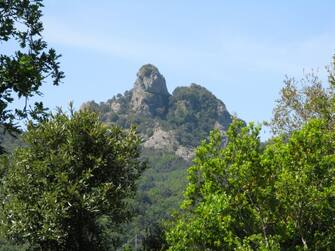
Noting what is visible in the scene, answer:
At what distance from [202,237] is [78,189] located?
834cm

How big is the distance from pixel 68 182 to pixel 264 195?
11.4m

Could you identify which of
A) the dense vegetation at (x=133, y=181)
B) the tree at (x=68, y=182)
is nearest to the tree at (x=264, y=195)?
the dense vegetation at (x=133, y=181)

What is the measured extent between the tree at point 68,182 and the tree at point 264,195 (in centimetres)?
637

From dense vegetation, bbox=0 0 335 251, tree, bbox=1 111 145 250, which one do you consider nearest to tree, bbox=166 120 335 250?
dense vegetation, bbox=0 0 335 251

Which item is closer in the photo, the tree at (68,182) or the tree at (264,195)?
the tree at (264,195)

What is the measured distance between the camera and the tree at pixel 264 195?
20.9 m

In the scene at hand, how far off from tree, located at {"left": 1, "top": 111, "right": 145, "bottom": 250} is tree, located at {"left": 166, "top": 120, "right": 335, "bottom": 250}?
6.37 metres

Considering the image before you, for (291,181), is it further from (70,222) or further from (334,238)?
(70,222)

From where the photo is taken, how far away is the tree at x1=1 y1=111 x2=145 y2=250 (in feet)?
91.1

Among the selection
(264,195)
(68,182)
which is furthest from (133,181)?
(264,195)

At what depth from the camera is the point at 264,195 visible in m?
21.8

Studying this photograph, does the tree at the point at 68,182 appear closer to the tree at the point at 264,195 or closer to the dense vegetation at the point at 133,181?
the dense vegetation at the point at 133,181

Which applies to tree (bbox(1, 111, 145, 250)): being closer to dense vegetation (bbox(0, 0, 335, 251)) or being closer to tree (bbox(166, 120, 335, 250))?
dense vegetation (bbox(0, 0, 335, 251))

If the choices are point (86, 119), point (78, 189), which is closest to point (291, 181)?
point (78, 189)
